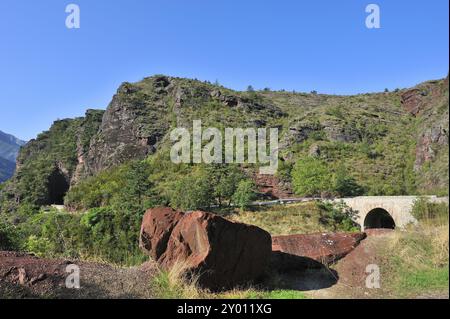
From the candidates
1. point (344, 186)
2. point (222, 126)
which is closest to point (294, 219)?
point (344, 186)

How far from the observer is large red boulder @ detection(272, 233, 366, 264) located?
1091cm

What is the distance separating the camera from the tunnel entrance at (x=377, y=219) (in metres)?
34.5

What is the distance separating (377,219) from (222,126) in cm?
3266

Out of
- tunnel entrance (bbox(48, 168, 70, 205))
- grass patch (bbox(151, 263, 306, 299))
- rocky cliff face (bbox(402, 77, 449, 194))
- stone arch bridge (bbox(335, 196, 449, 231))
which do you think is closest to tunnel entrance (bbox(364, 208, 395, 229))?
stone arch bridge (bbox(335, 196, 449, 231))

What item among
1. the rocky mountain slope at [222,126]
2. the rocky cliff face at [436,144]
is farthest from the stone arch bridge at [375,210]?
the rocky cliff face at [436,144]

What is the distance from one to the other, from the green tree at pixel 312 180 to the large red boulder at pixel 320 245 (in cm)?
3041

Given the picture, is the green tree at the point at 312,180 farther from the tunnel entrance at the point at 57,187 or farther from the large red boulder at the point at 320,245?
the tunnel entrance at the point at 57,187

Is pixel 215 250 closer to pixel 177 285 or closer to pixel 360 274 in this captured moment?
pixel 177 285

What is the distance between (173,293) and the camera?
8164 millimetres

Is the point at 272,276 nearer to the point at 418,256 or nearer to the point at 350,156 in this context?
the point at 418,256
